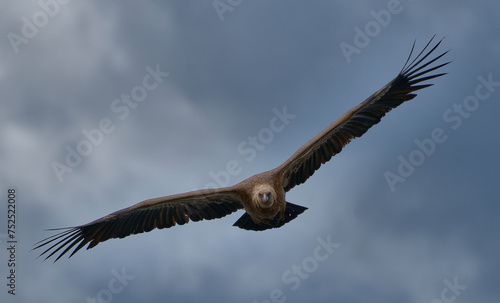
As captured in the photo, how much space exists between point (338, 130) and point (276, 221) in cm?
206

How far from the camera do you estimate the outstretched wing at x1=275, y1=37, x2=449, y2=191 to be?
17609mm

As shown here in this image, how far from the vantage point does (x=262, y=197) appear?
17.0 meters

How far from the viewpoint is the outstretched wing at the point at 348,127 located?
1761 cm

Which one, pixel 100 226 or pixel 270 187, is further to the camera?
pixel 100 226

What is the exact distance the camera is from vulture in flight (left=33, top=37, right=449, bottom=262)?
17.4m

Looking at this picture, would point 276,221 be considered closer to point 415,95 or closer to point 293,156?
point 293,156

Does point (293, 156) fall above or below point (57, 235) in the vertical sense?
below

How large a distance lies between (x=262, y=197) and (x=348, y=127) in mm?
2338

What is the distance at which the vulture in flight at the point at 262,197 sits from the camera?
687 inches

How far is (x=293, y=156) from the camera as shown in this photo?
1758 centimetres

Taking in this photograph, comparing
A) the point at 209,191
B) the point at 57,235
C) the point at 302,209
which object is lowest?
the point at 302,209

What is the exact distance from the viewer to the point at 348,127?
712 inches

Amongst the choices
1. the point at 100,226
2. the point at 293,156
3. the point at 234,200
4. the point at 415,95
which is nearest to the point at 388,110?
the point at 415,95

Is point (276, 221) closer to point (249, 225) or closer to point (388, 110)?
point (249, 225)
